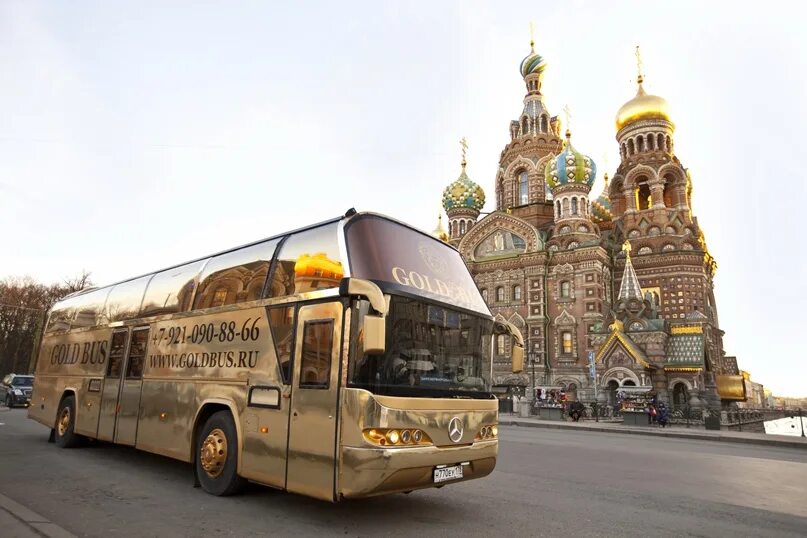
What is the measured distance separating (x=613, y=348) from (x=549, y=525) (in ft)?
101

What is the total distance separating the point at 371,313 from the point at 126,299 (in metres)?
6.33

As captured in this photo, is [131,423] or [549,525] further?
[131,423]

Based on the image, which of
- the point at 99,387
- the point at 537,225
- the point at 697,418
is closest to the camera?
the point at 99,387

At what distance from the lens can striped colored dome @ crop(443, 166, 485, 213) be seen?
4878 centimetres

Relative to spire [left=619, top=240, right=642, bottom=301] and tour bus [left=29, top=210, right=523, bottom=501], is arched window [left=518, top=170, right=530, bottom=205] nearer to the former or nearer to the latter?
spire [left=619, top=240, right=642, bottom=301]

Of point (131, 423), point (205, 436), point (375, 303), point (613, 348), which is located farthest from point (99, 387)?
point (613, 348)

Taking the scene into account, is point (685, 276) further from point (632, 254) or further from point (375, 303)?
point (375, 303)

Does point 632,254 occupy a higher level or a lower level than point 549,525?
higher

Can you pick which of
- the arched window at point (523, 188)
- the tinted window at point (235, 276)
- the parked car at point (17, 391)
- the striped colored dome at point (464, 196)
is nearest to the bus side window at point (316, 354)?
the tinted window at point (235, 276)

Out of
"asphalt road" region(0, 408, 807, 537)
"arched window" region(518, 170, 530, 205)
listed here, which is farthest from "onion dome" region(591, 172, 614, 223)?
"asphalt road" region(0, 408, 807, 537)

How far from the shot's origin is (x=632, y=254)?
135 feet

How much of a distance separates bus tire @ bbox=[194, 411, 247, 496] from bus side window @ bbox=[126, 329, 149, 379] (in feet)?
7.75

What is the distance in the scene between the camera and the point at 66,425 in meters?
10.1

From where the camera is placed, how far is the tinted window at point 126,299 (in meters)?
9.02
